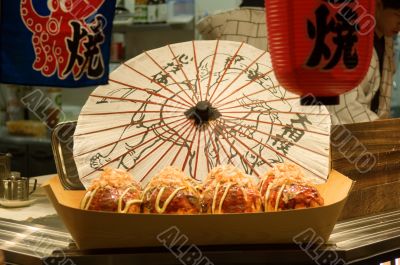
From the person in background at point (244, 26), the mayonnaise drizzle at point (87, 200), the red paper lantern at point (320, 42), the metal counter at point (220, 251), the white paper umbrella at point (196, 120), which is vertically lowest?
the metal counter at point (220, 251)

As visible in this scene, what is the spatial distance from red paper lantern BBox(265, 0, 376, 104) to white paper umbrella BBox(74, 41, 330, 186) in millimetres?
393

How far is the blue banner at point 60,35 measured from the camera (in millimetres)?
2900

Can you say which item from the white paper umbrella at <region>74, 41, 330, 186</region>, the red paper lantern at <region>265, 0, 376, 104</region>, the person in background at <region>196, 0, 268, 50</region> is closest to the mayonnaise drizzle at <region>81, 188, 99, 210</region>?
the white paper umbrella at <region>74, 41, 330, 186</region>

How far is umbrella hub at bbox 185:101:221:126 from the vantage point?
2098 millimetres

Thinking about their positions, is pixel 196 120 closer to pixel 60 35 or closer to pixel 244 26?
pixel 60 35

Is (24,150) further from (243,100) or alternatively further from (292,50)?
(292,50)

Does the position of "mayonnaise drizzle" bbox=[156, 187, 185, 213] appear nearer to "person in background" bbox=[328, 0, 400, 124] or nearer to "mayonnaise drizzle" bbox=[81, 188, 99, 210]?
"mayonnaise drizzle" bbox=[81, 188, 99, 210]

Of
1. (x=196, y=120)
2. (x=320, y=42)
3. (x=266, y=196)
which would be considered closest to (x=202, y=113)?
(x=196, y=120)

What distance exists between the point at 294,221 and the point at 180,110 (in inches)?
26.3

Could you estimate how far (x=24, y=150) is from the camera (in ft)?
21.2

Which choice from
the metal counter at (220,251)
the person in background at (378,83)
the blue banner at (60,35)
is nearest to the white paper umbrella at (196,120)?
the metal counter at (220,251)

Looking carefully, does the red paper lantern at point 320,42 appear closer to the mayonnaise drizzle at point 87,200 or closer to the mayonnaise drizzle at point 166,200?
the mayonnaise drizzle at point 166,200

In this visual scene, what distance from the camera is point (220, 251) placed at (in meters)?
1.57

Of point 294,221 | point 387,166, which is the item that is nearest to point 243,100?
point 387,166
